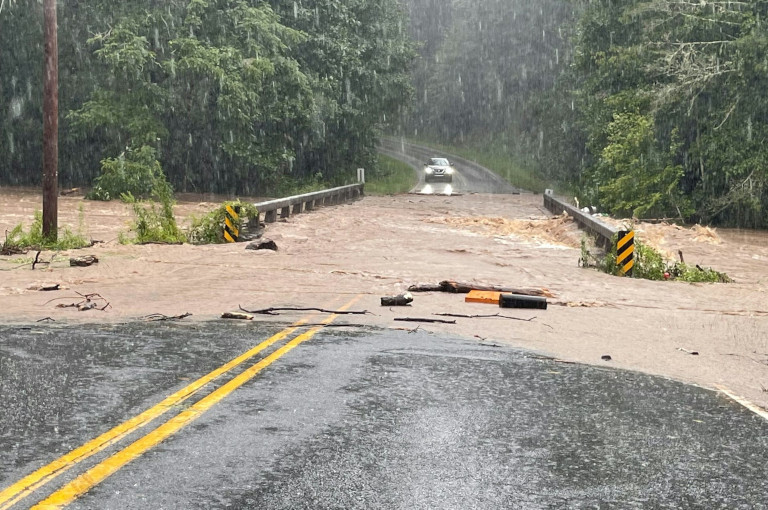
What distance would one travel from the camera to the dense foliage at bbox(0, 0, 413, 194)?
4081cm

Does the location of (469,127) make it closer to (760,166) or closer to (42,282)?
(760,166)

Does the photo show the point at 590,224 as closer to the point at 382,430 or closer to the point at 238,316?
the point at 238,316

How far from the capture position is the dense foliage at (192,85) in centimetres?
4081

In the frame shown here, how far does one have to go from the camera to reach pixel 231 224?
2120cm

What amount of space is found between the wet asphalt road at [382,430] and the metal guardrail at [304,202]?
1526 cm

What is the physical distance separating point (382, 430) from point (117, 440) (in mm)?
1690

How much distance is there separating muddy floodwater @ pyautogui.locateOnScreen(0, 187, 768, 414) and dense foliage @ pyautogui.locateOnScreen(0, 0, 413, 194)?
1477cm

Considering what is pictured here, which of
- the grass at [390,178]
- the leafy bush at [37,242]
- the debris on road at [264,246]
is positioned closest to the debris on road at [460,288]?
the debris on road at [264,246]

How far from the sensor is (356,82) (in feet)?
177

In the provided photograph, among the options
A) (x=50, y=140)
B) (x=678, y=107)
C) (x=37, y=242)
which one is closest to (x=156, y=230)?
(x=37, y=242)

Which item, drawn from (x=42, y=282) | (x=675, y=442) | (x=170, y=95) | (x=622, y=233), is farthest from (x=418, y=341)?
(x=170, y=95)

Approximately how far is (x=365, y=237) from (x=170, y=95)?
2112 centimetres

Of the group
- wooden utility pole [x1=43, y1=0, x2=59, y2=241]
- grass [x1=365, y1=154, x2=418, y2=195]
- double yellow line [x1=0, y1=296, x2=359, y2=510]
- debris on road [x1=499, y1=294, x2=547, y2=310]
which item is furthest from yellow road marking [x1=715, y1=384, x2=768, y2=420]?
grass [x1=365, y1=154, x2=418, y2=195]

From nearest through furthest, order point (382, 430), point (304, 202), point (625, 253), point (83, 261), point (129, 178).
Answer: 1. point (382, 430)
2. point (83, 261)
3. point (625, 253)
4. point (304, 202)
5. point (129, 178)
